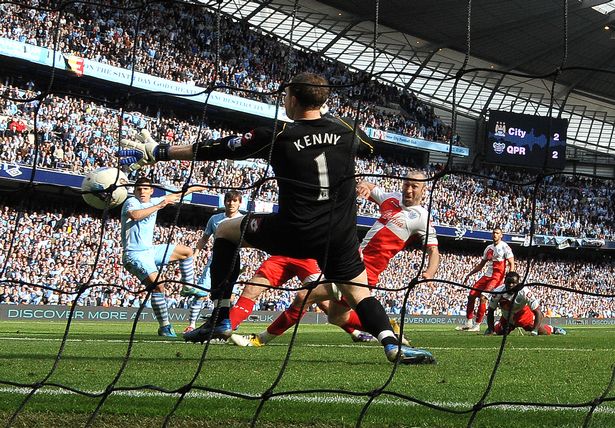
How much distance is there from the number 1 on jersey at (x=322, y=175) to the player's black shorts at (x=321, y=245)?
0.68ft

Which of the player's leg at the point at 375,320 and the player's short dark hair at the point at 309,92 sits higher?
the player's short dark hair at the point at 309,92

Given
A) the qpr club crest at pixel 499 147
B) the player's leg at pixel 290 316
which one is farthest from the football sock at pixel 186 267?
the qpr club crest at pixel 499 147

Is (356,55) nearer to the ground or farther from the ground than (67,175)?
farther from the ground

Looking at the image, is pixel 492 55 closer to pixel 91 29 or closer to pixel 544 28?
pixel 544 28

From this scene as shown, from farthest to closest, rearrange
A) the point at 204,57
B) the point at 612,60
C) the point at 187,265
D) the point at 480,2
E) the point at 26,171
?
1. the point at 612,60
2. the point at 480,2
3. the point at 204,57
4. the point at 26,171
5. the point at 187,265

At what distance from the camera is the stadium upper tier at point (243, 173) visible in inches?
870

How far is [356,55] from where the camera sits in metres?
40.1

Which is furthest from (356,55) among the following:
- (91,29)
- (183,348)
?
(183,348)

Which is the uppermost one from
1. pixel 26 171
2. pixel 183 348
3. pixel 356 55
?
pixel 356 55

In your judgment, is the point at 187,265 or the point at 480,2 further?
the point at 480,2

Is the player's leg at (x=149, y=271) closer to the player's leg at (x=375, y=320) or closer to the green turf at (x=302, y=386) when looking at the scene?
the green turf at (x=302, y=386)

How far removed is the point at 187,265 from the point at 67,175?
43.1ft

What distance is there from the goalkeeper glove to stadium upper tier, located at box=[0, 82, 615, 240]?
308 inches

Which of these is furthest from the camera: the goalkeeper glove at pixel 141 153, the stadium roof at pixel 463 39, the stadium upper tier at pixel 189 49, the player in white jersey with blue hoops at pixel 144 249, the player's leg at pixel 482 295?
the stadium roof at pixel 463 39
